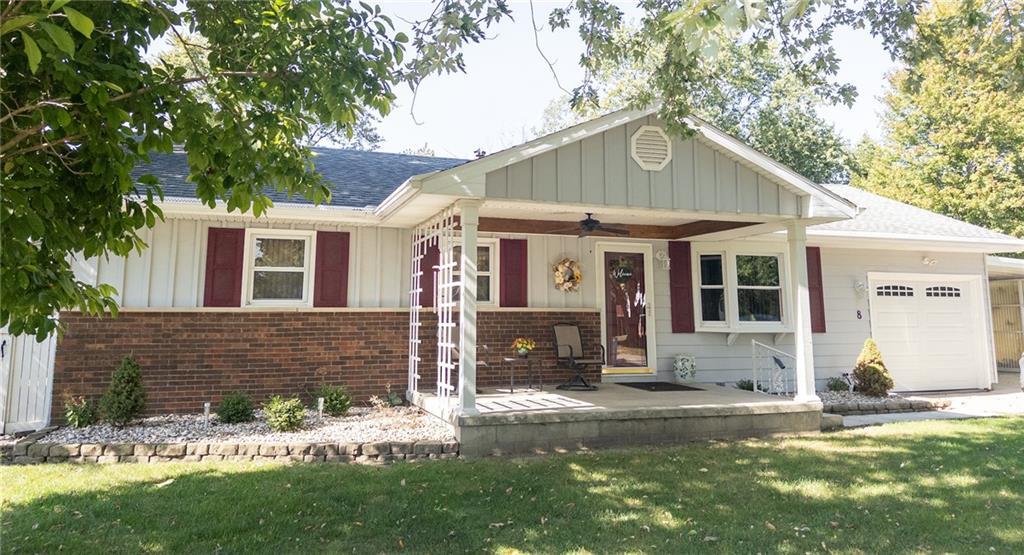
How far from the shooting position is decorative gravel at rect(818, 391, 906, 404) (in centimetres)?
847

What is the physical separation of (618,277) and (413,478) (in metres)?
5.32

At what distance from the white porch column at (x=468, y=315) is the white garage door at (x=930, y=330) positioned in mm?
7952

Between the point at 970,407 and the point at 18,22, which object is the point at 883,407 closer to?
the point at 970,407

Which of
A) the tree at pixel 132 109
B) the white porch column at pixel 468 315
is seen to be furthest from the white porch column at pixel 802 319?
the tree at pixel 132 109

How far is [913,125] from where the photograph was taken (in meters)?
19.5

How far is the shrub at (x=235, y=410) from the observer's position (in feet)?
21.3

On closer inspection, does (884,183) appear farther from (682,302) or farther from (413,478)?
(413,478)

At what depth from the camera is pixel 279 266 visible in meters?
7.65

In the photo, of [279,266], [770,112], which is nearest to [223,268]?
[279,266]

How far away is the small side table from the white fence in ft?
17.7

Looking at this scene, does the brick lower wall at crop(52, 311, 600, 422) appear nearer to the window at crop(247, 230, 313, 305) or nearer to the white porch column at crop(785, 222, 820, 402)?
the window at crop(247, 230, 313, 305)

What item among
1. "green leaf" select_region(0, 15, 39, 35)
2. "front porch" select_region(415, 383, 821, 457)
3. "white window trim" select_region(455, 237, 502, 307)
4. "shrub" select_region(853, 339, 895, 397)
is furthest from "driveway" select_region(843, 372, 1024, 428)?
"green leaf" select_region(0, 15, 39, 35)

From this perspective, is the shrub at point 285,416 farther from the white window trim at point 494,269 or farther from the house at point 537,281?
the white window trim at point 494,269

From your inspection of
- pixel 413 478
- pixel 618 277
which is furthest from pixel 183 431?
pixel 618 277
